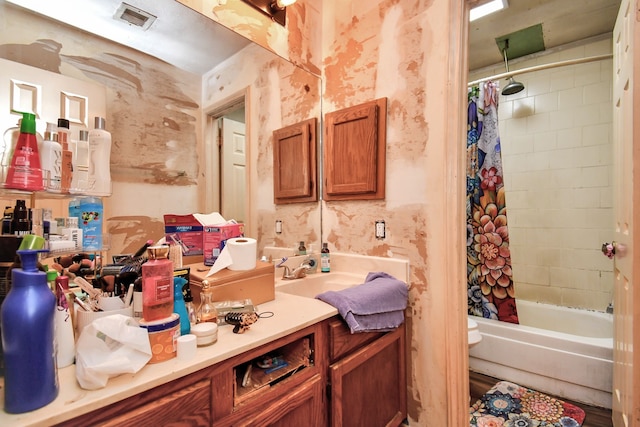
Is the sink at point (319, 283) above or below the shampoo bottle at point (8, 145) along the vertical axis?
below

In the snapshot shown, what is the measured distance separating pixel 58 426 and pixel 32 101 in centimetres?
85

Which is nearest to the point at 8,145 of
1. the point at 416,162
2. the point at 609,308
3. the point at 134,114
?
the point at 134,114

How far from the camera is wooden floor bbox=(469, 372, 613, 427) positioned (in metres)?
1.58

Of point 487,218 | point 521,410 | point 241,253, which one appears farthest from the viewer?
point 487,218

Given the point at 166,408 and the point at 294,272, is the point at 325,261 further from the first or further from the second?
the point at 166,408

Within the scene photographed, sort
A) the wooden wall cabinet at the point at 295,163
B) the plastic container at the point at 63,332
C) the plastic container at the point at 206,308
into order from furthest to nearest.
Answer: the wooden wall cabinet at the point at 295,163
the plastic container at the point at 206,308
the plastic container at the point at 63,332

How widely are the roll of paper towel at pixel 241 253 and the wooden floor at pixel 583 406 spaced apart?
1683mm

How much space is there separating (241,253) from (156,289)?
389mm

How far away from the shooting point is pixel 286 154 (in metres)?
1.70

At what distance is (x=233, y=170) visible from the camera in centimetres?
143

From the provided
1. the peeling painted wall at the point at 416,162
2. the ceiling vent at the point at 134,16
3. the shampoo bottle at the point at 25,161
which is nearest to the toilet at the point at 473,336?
the peeling painted wall at the point at 416,162

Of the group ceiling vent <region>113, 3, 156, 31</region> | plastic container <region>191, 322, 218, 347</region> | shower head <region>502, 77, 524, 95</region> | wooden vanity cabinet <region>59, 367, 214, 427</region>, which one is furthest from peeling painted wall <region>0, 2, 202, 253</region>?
shower head <region>502, 77, 524, 95</region>

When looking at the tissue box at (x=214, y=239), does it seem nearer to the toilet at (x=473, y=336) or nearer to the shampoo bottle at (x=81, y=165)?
the shampoo bottle at (x=81, y=165)

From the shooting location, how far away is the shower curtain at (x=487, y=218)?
211cm
